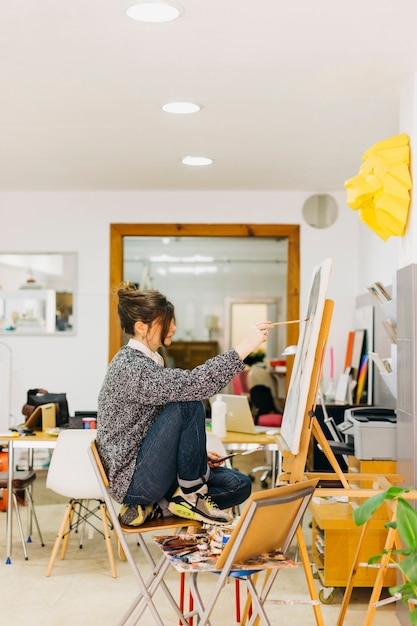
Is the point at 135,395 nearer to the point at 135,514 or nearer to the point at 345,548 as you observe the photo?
the point at 135,514

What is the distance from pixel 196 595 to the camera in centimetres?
293

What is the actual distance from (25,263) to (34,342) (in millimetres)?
688

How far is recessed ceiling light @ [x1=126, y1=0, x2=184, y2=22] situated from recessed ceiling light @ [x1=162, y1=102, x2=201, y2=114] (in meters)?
1.26

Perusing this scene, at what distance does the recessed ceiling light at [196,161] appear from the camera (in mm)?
5809

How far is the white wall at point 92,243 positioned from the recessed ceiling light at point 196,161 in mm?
1188

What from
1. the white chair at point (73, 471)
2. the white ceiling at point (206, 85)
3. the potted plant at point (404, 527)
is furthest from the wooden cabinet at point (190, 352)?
the potted plant at point (404, 527)

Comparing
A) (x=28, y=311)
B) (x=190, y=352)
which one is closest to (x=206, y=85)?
(x=28, y=311)

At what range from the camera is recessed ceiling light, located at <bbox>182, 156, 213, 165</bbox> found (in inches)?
229

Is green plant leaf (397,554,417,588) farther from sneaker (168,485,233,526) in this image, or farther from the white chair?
the white chair

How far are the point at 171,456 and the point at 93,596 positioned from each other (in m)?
1.71

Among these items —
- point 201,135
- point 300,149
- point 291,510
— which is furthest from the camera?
point 300,149

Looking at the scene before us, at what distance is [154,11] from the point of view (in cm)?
315

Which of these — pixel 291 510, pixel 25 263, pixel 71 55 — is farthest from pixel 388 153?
pixel 25 263

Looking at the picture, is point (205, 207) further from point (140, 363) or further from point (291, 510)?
point (291, 510)
